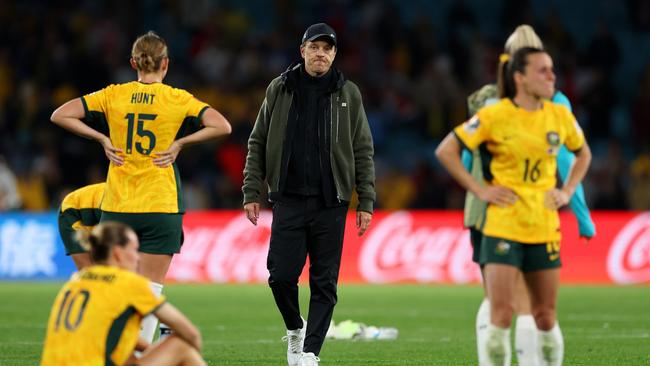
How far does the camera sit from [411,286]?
1984 cm

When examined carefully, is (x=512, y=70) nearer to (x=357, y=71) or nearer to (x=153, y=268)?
(x=153, y=268)

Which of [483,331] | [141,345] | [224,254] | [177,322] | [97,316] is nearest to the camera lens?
[97,316]

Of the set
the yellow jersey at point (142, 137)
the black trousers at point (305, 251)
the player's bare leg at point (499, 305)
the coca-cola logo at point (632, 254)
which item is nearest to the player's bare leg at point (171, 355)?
the player's bare leg at point (499, 305)

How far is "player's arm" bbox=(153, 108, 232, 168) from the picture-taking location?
8359mm

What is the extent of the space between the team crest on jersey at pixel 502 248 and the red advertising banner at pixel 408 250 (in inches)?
488

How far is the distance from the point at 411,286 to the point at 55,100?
8.34m

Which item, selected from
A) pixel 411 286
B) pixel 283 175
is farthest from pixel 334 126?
pixel 411 286

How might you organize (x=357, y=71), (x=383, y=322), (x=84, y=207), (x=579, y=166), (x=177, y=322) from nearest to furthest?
1. (x=177, y=322)
2. (x=579, y=166)
3. (x=84, y=207)
4. (x=383, y=322)
5. (x=357, y=71)

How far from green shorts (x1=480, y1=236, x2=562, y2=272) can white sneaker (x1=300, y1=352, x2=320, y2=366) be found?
7.07 ft

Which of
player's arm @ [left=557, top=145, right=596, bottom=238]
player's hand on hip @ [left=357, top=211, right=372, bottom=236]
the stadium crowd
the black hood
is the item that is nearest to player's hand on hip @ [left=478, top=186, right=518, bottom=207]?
player's arm @ [left=557, top=145, right=596, bottom=238]

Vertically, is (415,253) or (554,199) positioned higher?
(554,199)

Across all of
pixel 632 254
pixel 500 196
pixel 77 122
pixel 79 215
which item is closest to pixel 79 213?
pixel 79 215

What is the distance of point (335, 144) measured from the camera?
9.16 meters

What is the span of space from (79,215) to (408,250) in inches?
445
